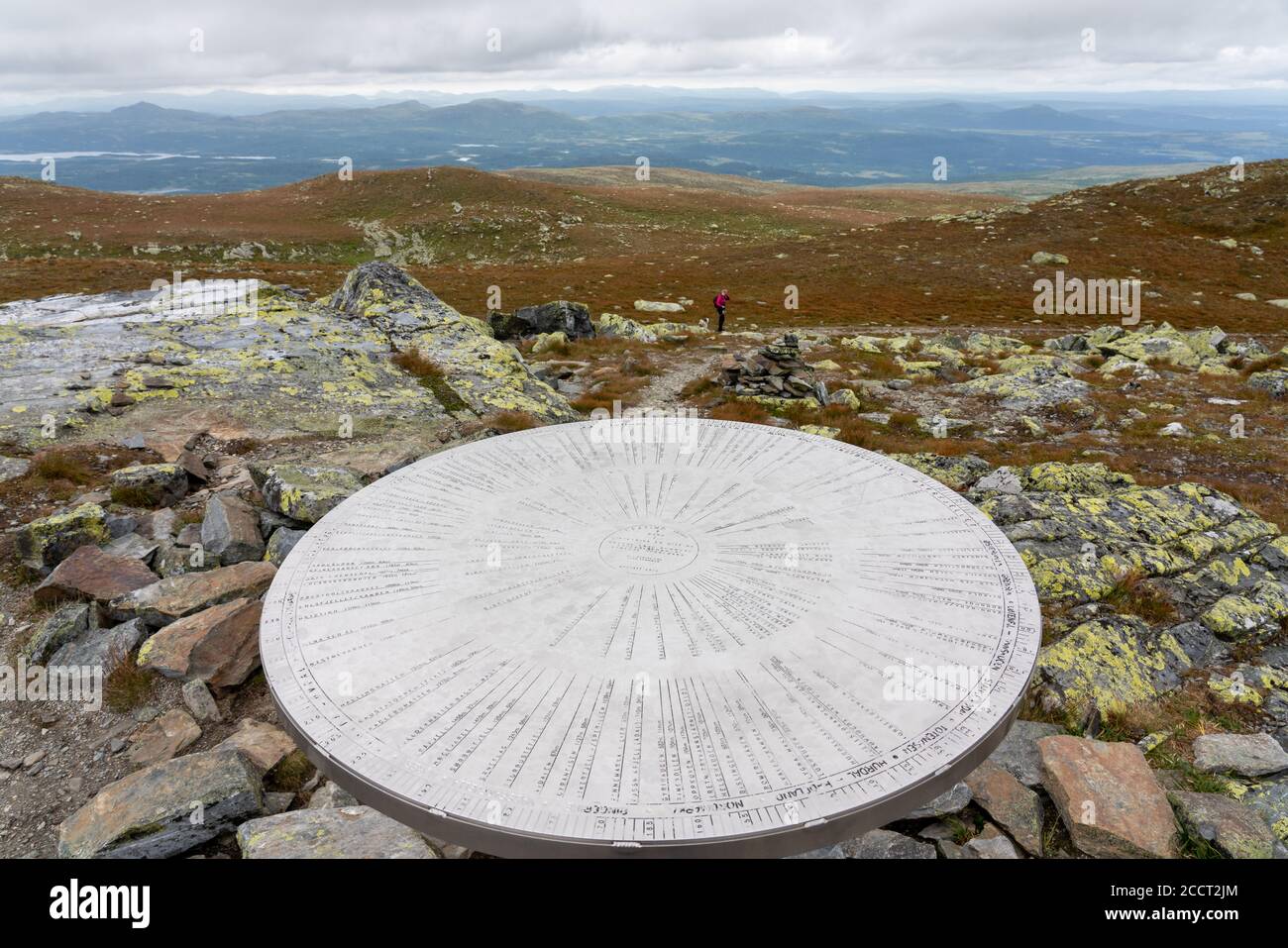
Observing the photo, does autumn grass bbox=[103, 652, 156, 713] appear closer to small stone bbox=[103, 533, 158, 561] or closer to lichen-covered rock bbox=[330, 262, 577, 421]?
small stone bbox=[103, 533, 158, 561]

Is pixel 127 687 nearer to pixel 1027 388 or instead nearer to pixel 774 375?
pixel 774 375

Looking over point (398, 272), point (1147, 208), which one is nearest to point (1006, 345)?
point (398, 272)

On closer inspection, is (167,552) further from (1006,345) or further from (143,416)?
(1006,345)

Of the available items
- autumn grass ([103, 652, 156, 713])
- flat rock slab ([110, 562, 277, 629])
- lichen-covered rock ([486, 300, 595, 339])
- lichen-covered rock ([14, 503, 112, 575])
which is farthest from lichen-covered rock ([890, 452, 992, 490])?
lichen-covered rock ([486, 300, 595, 339])

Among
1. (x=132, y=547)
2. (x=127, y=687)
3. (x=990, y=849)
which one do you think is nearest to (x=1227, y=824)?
(x=990, y=849)
